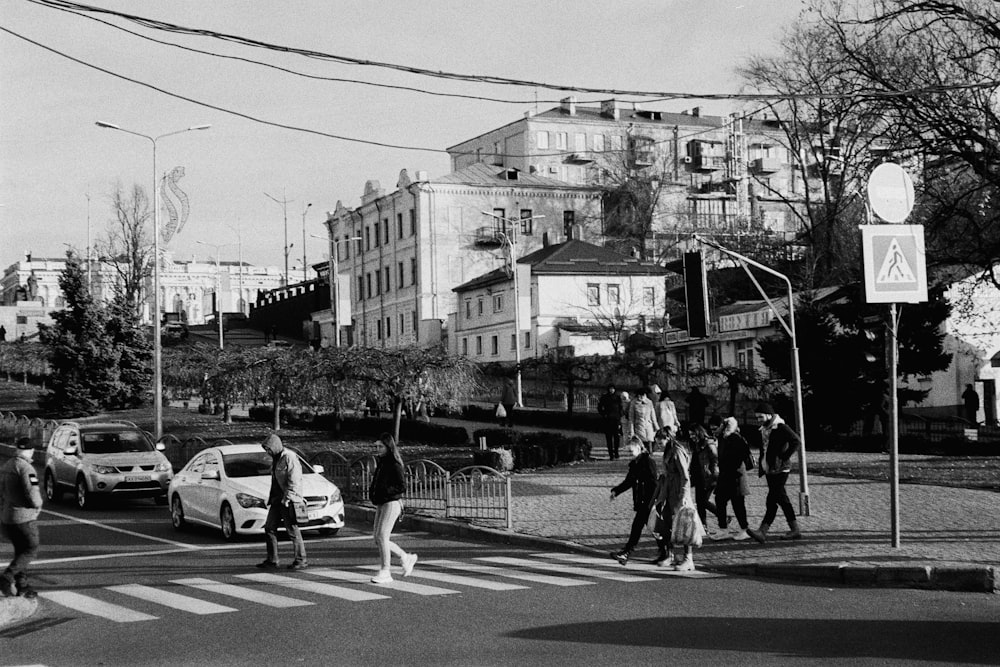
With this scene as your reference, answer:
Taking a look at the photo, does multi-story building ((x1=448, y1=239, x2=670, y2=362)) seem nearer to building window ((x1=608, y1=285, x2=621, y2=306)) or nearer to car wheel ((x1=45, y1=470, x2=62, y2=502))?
building window ((x1=608, y1=285, x2=621, y2=306))

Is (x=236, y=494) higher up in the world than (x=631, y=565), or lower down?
higher up

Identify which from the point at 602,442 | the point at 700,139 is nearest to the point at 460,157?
the point at 700,139

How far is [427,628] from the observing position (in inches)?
470

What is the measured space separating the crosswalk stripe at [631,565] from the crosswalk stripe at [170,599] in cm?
523

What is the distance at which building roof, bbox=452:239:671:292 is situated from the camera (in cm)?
7419

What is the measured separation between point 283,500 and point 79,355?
47819 millimetres

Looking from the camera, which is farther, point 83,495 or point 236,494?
point 83,495

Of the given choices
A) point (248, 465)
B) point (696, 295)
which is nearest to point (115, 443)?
point (248, 465)

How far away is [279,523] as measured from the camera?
55.5 ft

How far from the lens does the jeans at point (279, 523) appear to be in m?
16.7

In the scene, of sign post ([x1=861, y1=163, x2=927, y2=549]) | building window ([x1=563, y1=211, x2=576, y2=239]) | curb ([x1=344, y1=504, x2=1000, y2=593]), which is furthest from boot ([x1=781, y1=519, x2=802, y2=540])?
building window ([x1=563, y1=211, x2=576, y2=239])

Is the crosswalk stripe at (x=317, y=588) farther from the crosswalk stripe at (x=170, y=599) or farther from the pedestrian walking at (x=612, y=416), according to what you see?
the pedestrian walking at (x=612, y=416)

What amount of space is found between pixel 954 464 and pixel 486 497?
13.8 meters

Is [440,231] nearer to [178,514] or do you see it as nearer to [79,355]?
[79,355]
